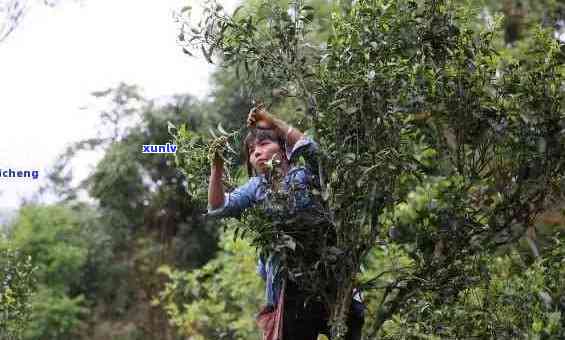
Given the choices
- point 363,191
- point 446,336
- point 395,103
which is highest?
point 395,103

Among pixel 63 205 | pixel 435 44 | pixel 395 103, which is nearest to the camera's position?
pixel 395 103

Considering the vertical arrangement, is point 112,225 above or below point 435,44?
above

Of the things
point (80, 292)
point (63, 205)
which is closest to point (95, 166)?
point (63, 205)

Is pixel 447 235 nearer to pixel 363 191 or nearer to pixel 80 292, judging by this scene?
pixel 363 191

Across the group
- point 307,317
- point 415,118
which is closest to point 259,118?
point 415,118

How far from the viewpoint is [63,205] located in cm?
1127

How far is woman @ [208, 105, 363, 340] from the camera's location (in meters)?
2.27

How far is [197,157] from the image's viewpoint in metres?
2.43

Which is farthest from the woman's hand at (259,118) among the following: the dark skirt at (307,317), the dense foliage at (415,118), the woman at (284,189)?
the dark skirt at (307,317)

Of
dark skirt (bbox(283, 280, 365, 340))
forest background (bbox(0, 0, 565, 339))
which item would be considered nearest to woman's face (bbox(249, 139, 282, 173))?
forest background (bbox(0, 0, 565, 339))

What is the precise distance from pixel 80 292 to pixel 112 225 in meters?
1.12

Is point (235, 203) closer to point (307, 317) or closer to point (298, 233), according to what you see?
point (298, 233)

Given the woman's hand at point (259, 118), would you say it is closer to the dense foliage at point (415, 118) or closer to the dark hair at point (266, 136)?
the dark hair at point (266, 136)

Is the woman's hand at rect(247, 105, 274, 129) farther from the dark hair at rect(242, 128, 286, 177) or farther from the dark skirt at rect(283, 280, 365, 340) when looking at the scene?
the dark skirt at rect(283, 280, 365, 340)
